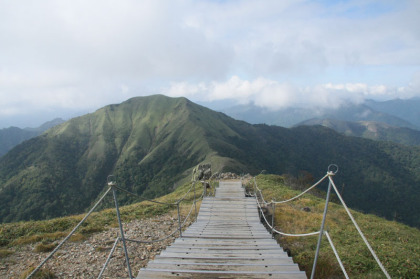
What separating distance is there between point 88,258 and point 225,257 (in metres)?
5.45

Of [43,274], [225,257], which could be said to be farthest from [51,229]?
[225,257]

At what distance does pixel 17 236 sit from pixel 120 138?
17955 centimetres

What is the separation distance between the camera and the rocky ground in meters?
7.46

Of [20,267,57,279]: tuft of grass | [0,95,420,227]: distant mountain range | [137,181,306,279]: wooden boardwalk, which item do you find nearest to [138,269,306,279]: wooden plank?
[137,181,306,279]: wooden boardwalk

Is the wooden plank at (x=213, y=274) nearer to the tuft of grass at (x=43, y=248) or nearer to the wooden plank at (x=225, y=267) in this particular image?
the wooden plank at (x=225, y=267)

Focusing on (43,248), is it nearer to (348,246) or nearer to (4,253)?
(4,253)

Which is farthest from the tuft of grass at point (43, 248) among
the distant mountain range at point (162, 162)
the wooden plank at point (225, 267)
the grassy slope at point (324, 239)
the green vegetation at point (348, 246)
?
the distant mountain range at point (162, 162)

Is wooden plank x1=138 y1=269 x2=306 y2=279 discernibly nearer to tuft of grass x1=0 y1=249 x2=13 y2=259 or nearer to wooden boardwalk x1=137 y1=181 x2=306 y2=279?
wooden boardwalk x1=137 y1=181 x2=306 y2=279

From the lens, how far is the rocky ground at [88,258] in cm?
746

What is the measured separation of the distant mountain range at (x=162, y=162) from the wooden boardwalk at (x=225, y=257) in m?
72.8

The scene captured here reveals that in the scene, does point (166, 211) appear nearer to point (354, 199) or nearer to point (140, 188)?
point (140, 188)

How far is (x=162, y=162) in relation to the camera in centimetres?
14462

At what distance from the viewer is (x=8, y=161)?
499 ft

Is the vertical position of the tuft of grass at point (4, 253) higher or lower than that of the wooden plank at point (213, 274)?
lower
